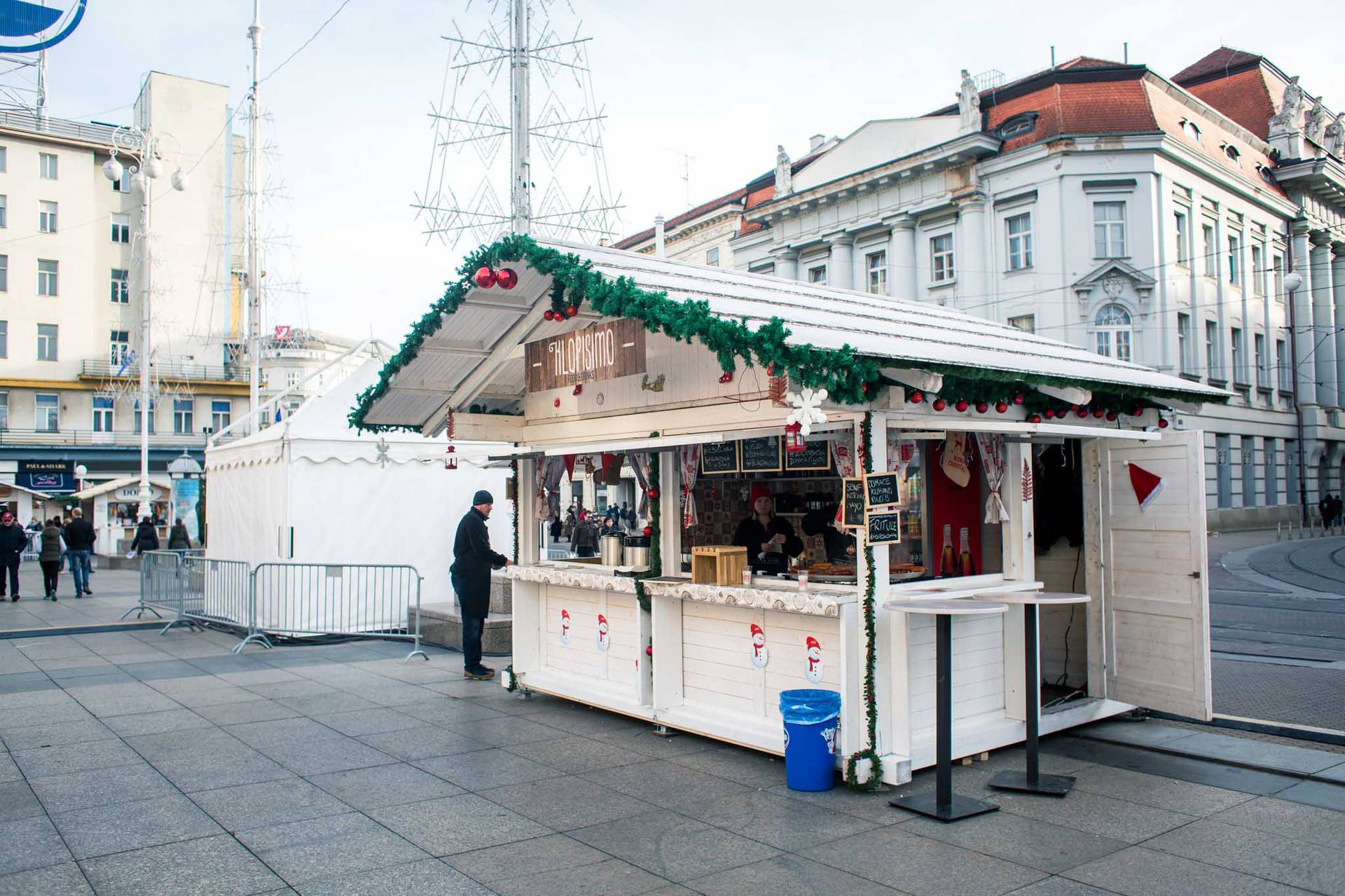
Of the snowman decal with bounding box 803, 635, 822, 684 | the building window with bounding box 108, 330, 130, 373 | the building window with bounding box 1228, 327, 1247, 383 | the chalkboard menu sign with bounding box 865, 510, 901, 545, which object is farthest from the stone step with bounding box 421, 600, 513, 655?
the building window with bounding box 108, 330, 130, 373

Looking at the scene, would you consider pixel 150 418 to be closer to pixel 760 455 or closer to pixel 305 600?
pixel 305 600

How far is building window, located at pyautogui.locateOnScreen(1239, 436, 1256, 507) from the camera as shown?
36750 mm

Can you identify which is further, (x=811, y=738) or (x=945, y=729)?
(x=811, y=738)

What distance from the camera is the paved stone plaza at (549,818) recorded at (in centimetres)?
512

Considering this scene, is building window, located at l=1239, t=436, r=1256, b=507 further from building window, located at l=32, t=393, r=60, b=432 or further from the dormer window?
building window, located at l=32, t=393, r=60, b=432

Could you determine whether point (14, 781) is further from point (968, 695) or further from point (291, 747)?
point (968, 695)

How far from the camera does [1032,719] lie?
21.6ft

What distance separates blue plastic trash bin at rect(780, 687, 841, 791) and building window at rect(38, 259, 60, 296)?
4832 cm

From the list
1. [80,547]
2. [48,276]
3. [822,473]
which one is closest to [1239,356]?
[822,473]

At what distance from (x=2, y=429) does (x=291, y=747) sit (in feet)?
143

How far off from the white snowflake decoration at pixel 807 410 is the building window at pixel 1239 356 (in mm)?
35956

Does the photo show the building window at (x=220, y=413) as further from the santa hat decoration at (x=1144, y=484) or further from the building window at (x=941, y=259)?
the santa hat decoration at (x=1144, y=484)

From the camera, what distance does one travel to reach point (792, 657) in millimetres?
7527

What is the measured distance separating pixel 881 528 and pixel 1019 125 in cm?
3039
